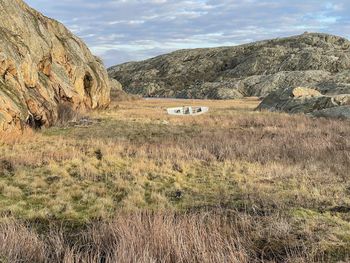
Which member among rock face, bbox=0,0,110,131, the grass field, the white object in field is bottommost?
the white object in field

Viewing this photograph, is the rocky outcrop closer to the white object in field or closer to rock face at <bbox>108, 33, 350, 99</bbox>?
the white object in field

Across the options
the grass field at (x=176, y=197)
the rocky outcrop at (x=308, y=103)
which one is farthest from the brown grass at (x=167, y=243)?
the rocky outcrop at (x=308, y=103)

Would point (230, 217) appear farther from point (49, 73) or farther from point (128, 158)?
point (49, 73)

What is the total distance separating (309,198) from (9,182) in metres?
7.33

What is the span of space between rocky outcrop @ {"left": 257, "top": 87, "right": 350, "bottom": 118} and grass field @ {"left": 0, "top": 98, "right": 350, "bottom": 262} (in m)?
8.64

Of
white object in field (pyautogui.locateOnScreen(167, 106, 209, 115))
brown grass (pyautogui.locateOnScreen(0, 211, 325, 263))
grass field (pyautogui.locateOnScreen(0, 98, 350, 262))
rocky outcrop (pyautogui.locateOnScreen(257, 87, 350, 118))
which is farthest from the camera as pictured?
white object in field (pyautogui.locateOnScreen(167, 106, 209, 115))

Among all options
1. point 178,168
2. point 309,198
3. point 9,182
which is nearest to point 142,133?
point 178,168

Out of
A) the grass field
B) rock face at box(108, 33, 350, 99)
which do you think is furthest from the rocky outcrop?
rock face at box(108, 33, 350, 99)

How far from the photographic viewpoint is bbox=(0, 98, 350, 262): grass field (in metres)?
6.32

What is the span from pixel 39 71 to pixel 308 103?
2031 centimetres

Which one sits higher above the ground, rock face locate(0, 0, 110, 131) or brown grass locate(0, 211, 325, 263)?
rock face locate(0, 0, 110, 131)

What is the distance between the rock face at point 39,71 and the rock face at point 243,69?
58482mm

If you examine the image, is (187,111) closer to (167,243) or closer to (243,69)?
(167,243)

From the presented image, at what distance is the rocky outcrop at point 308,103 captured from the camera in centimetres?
2906
